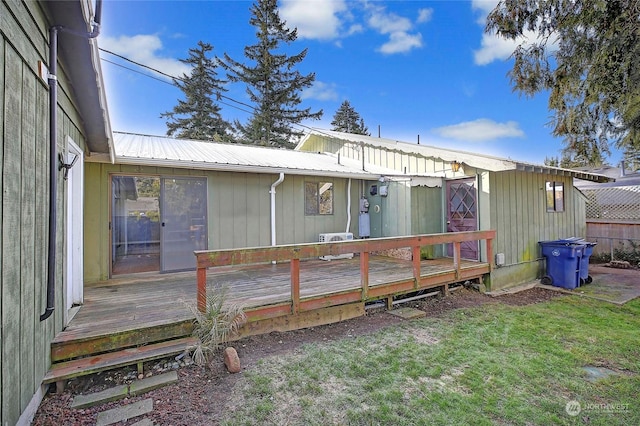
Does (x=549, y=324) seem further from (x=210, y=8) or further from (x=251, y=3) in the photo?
(x=251, y=3)

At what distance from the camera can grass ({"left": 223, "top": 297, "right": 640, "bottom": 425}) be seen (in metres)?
2.58

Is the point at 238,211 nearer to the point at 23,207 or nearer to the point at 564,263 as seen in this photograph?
the point at 23,207

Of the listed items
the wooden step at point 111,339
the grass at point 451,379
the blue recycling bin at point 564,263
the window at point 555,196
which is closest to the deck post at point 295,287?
the grass at point 451,379

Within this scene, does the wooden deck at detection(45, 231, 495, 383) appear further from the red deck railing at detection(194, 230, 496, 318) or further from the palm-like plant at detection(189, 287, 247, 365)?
the palm-like plant at detection(189, 287, 247, 365)

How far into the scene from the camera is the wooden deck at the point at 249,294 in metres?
3.16

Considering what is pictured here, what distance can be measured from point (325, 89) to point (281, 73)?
3173mm

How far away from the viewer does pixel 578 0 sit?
16.8ft

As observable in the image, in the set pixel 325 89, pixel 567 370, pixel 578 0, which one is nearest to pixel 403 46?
pixel 325 89

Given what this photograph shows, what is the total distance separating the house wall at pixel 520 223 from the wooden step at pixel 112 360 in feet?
20.3

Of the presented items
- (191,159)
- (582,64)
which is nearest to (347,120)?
(582,64)

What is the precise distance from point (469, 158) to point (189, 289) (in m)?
5.93

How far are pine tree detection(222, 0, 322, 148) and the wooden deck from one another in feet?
46.3

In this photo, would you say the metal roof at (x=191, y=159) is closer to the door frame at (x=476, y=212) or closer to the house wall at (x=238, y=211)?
the house wall at (x=238, y=211)

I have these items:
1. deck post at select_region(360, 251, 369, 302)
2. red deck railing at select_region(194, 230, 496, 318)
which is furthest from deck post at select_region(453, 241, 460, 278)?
deck post at select_region(360, 251, 369, 302)
